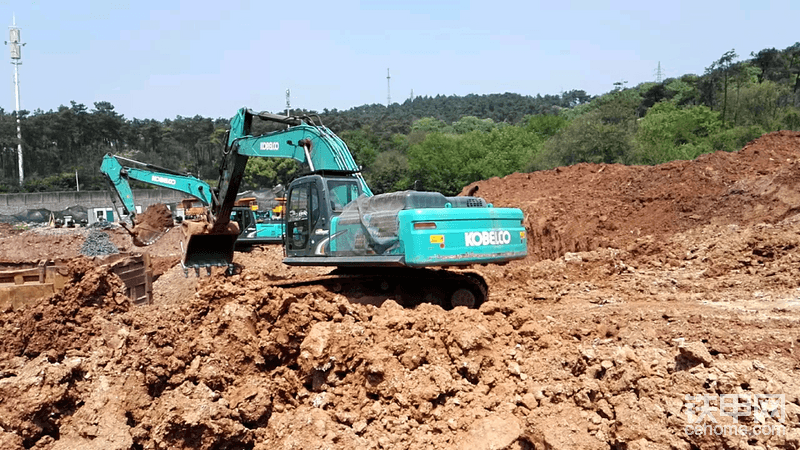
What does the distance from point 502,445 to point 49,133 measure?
239ft

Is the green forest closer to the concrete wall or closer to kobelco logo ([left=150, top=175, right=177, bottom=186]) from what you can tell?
kobelco logo ([left=150, top=175, right=177, bottom=186])

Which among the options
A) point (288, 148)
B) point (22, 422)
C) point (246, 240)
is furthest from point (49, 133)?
point (22, 422)

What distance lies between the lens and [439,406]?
16.9 feet

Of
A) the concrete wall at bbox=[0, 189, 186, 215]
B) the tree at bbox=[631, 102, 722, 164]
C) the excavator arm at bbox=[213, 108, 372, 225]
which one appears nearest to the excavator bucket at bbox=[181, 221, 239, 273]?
the excavator arm at bbox=[213, 108, 372, 225]

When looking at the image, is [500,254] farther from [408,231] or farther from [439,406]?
[439,406]

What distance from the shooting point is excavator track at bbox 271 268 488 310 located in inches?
325

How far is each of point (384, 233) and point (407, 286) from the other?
0.95 metres

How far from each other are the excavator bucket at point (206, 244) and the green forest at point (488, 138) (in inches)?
241

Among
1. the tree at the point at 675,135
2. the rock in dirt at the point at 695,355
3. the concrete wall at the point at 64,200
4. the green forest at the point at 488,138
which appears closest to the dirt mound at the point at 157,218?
the green forest at the point at 488,138

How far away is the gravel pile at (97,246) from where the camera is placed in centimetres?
2369

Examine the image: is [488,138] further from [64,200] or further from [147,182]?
[147,182]

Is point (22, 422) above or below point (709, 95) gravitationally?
below

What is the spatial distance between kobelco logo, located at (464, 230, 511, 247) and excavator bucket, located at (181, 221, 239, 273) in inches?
234

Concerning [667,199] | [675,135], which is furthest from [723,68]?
[667,199]
